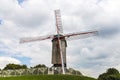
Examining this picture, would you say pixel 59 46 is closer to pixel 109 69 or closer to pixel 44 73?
→ pixel 44 73

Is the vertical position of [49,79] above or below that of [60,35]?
below

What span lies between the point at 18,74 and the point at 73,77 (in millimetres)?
14588

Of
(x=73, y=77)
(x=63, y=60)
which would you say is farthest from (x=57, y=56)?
(x=73, y=77)

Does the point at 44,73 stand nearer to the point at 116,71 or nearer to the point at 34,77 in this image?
the point at 34,77

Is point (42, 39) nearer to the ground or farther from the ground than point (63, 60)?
farther from the ground

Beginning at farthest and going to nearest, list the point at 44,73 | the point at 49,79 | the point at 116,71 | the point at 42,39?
the point at 116,71 < the point at 42,39 < the point at 44,73 < the point at 49,79

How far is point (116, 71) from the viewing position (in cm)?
10494

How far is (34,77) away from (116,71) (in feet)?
Result: 156

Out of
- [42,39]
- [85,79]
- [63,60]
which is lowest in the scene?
[85,79]

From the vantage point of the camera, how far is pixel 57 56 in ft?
229

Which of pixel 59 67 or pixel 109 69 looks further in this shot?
pixel 109 69

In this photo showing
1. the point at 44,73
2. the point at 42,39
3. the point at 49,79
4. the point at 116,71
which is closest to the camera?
the point at 49,79

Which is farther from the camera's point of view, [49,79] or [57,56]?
[57,56]

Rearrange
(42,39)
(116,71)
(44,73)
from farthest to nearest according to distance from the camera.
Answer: (116,71) < (42,39) < (44,73)
